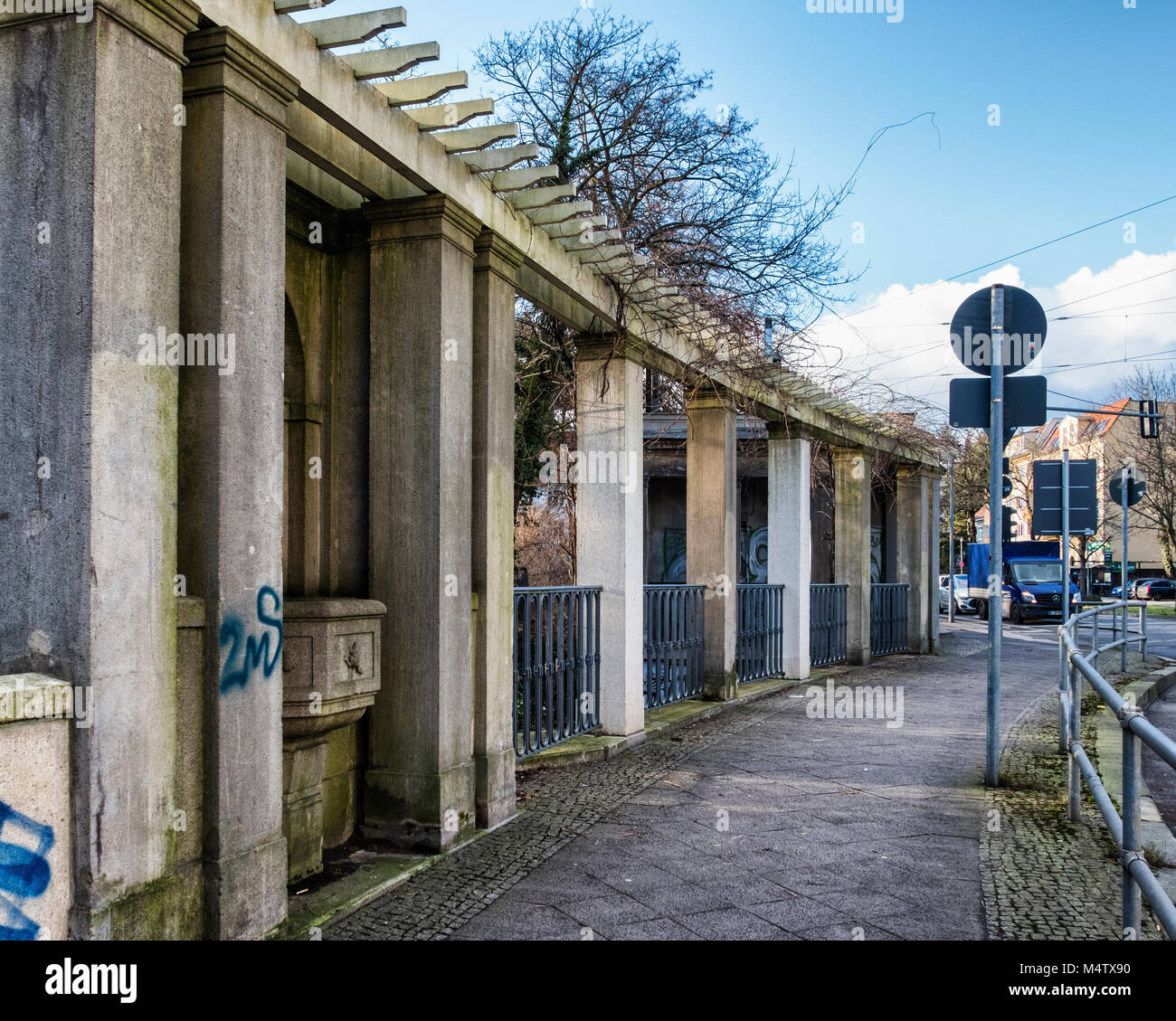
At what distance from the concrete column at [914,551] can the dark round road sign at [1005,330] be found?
10433mm

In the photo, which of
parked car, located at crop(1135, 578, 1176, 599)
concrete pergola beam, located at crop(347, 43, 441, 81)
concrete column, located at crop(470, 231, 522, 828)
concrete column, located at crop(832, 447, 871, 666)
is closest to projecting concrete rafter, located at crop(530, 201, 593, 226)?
concrete column, located at crop(470, 231, 522, 828)

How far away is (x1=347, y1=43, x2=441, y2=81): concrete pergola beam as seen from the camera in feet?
14.0

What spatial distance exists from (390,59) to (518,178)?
1517 mm

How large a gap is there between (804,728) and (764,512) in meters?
11.0

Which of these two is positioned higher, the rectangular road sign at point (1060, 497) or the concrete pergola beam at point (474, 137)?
the concrete pergola beam at point (474, 137)

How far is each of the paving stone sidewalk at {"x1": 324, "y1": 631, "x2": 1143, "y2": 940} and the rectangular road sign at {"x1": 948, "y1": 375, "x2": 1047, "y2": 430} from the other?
248 centimetres

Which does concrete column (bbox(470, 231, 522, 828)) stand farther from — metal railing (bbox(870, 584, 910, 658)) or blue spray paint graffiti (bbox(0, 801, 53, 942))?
metal railing (bbox(870, 584, 910, 658))

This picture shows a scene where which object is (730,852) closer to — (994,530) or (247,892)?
(247,892)

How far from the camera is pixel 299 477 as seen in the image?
5418 millimetres

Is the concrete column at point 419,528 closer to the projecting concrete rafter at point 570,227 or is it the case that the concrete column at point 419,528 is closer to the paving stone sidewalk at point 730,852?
the paving stone sidewalk at point 730,852

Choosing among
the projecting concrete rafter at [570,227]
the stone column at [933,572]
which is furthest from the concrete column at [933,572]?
the projecting concrete rafter at [570,227]

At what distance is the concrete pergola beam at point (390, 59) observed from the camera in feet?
14.0

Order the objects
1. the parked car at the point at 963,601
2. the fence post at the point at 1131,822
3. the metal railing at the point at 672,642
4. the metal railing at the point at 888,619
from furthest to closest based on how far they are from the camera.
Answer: the parked car at the point at 963,601, the metal railing at the point at 888,619, the metal railing at the point at 672,642, the fence post at the point at 1131,822
